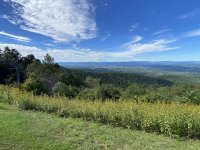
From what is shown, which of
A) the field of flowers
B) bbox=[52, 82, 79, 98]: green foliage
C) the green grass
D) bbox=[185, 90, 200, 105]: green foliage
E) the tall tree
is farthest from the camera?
the tall tree

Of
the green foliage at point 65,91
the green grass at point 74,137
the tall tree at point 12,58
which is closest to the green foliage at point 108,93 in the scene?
the green foliage at point 65,91

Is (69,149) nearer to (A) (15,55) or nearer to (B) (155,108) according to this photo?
(B) (155,108)

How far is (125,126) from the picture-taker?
26.9 ft

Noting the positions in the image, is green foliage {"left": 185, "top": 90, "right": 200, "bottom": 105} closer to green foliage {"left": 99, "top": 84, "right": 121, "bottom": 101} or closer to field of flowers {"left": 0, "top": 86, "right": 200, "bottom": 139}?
field of flowers {"left": 0, "top": 86, "right": 200, "bottom": 139}

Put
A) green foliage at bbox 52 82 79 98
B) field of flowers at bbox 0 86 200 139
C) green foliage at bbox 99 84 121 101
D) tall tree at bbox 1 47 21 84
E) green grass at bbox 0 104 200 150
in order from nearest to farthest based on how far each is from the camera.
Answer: green grass at bbox 0 104 200 150
field of flowers at bbox 0 86 200 139
green foliage at bbox 52 82 79 98
green foliage at bbox 99 84 121 101
tall tree at bbox 1 47 21 84

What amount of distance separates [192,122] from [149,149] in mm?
1740

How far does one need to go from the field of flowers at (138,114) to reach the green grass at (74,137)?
1.25 feet

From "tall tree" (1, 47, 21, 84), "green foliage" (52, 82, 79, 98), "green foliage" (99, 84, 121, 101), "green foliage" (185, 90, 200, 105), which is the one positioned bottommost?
"green foliage" (99, 84, 121, 101)

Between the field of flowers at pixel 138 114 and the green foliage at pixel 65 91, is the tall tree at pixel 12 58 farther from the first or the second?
the field of flowers at pixel 138 114

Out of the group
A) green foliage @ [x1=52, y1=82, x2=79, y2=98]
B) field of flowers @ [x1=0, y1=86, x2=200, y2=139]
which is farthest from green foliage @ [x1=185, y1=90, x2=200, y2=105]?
green foliage @ [x1=52, y1=82, x2=79, y2=98]

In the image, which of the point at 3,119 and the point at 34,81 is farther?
the point at 34,81

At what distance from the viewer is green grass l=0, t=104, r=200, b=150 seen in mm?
6094

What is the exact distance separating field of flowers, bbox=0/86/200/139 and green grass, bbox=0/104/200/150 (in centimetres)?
38

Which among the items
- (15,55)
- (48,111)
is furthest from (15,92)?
(15,55)
